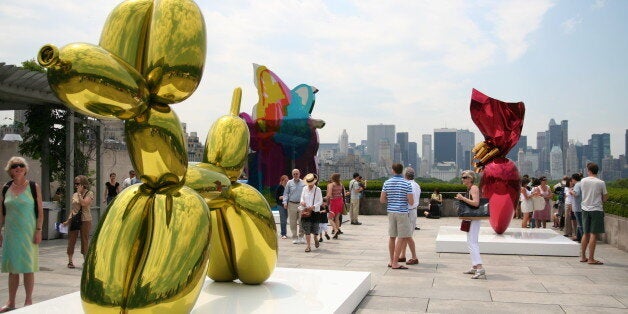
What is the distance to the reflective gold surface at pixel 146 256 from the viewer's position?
349 cm

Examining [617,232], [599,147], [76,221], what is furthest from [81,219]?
[599,147]

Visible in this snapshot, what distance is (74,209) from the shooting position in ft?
27.3

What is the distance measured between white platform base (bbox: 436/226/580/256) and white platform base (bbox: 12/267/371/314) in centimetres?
449

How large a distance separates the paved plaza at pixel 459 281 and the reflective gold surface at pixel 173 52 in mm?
3250

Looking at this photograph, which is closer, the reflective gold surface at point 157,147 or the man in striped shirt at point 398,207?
the reflective gold surface at point 157,147

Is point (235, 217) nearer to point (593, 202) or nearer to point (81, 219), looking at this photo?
point (81, 219)

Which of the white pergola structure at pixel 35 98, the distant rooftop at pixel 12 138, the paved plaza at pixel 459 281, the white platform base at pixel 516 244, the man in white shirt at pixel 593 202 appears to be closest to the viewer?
the paved plaza at pixel 459 281

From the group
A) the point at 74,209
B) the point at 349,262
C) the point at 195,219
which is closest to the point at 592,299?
the point at 349,262

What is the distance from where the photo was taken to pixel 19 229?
5434 millimetres

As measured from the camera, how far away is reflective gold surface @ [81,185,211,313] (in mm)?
3488

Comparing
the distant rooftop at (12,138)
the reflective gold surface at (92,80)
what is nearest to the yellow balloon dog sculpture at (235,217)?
the reflective gold surface at (92,80)

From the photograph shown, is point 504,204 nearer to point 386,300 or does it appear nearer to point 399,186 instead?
point 399,186

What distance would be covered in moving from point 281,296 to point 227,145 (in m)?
1.56

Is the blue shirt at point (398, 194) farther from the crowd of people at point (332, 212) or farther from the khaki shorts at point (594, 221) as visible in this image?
the khaki shorts at point (594, 221)
